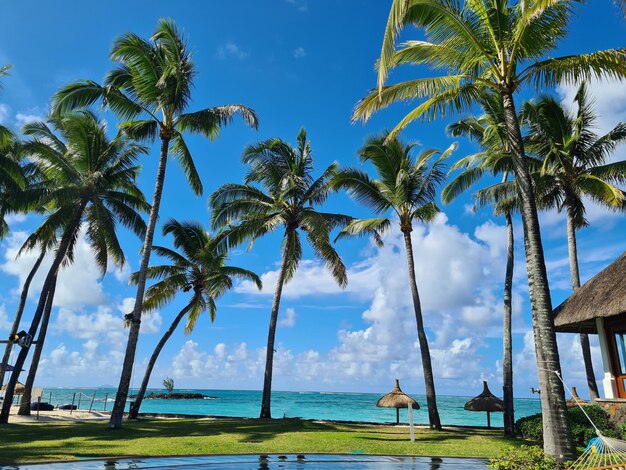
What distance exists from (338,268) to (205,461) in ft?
44.3

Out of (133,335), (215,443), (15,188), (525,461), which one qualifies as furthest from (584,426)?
(15,188)

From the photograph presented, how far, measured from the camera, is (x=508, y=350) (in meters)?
17.8

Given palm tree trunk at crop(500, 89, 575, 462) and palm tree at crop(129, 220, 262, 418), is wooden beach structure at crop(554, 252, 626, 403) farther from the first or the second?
palm tree at crop(129, 220, 262, 418)

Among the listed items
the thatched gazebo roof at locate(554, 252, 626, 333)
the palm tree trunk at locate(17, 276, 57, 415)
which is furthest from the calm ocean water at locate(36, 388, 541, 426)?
the thatched gazebo roof at locate(554, 252, 626, 333)

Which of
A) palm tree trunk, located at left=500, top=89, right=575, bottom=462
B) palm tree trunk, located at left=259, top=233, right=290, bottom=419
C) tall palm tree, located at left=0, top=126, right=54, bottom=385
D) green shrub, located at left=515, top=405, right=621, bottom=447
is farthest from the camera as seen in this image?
palm tree trunk, located at left=259, top=233, right=290, bottom=419

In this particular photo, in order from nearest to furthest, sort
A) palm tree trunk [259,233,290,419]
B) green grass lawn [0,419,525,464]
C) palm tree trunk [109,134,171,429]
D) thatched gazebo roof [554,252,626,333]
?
green grass lawn [0,419,525,464]
thatched gazebo roof [554,252,626,333]
palm tree trunk [109,134,171,429]
palm tree trunk [259,233,290,419]

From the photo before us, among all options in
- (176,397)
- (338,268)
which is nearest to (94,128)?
(338,268)

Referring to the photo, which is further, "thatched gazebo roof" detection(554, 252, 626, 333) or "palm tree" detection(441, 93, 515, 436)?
"palm tree" detection(441, 93, 515, 436)

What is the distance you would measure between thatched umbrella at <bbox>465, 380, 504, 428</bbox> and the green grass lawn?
3.21 m

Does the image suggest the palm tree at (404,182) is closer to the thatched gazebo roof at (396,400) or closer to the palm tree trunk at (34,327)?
the thatched gazebo roof at (396,400)

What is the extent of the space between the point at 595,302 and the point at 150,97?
15.4 meters

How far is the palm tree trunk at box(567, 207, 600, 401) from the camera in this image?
17781mm

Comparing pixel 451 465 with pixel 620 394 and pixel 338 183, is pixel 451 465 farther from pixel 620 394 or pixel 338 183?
pixel 338 183

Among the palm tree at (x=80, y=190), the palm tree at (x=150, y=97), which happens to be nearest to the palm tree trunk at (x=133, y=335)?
the palm tree at (x=150, y=97)
